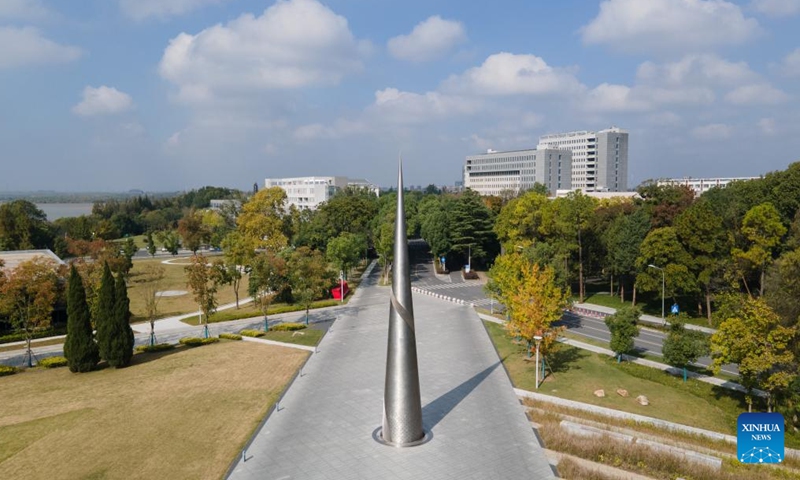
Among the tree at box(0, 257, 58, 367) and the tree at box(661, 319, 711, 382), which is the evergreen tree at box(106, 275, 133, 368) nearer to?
the tree at box(0, 257, 58, 367)

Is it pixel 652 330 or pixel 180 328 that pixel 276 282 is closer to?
pixel 180 328

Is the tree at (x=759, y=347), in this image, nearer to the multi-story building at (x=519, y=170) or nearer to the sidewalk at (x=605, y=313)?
the sidewalk at (x=605, y=313)

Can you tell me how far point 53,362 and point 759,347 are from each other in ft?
113

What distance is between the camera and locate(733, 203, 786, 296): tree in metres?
39.4

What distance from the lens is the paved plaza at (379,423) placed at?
1781 centimetres

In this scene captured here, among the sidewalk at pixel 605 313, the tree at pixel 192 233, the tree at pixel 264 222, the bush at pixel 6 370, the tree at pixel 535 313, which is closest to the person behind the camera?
the tree at pixel 535 313

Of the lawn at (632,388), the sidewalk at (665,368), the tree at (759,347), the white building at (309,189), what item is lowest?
the sidewalk at (665,368)

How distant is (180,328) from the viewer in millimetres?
40500

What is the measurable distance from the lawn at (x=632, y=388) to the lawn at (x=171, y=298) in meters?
29.3

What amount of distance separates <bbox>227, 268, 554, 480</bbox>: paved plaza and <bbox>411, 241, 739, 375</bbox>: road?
30.9 ft

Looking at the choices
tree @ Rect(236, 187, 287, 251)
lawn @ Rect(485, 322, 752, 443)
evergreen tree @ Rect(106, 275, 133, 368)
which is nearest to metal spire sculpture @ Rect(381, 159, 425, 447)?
lawn @ Rect(485, 322, 752, 443)

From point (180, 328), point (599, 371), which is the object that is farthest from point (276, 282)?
point (599, 371)

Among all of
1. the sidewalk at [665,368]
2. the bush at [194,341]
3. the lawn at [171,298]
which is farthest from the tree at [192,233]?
the sidewalk at [665,368]

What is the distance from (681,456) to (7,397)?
2822 cm
